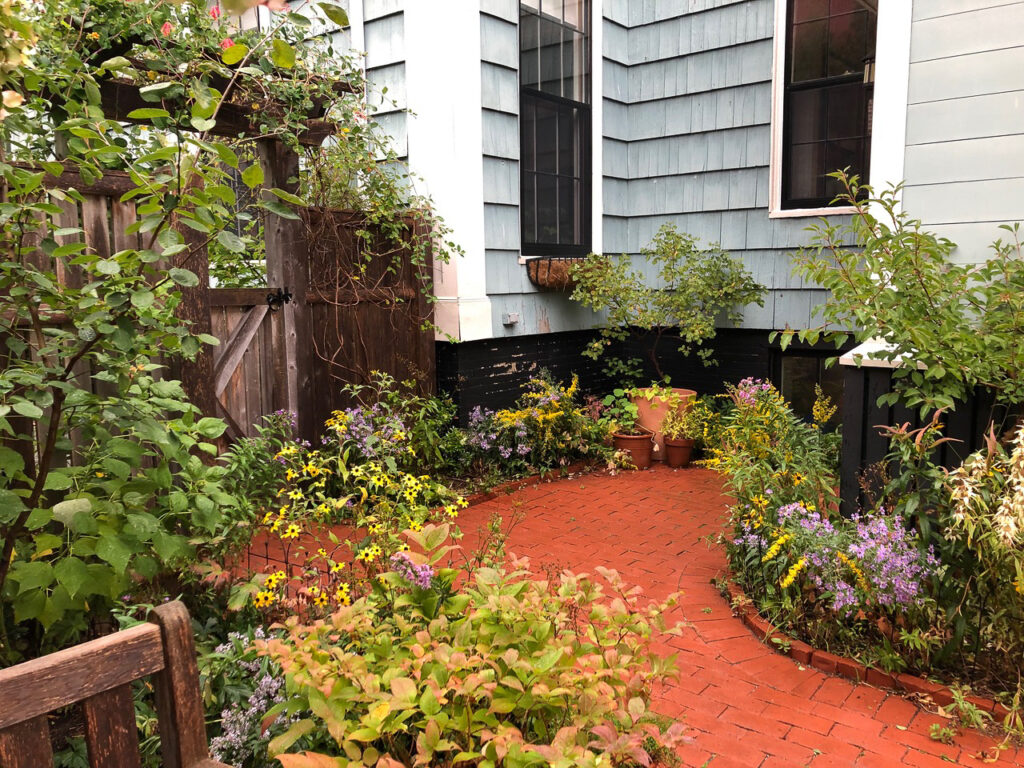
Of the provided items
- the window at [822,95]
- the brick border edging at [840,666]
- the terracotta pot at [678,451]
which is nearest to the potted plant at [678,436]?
the terracotta pot at [678,451]

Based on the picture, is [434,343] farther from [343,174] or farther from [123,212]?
[123,212]

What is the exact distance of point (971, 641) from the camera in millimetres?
2871

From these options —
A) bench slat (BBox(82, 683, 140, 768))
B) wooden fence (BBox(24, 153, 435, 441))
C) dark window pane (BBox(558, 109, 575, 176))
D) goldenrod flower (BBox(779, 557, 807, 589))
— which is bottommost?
goldenrod flower (BBox(779, 557, 807, 589))

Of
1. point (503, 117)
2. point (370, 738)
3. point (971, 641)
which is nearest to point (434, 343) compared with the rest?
point (503, 117)

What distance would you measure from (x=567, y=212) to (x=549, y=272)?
758mm

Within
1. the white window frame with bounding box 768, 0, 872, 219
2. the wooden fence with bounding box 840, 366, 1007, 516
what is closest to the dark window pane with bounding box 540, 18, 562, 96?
the white window frame with bounding box 768, 0, 872, 219

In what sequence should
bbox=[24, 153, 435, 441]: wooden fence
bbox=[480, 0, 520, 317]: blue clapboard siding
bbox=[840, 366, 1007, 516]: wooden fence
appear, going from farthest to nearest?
1. bbox=[480, 0, 520, 317]: blue clapboard siding
2. bbox=[24, 153, 435, 441]: wooden fence
3. bbox=[840, 366, 1007, 516]: wooden fence

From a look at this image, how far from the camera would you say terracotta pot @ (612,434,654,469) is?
6.34 meters

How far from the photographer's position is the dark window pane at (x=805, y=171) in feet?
20.6

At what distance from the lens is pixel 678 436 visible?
637 cm

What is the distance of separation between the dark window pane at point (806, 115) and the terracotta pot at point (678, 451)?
2.69 meters

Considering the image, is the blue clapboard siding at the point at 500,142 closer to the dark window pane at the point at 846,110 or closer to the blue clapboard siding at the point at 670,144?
the blue clapboard siding at the point at 670,144

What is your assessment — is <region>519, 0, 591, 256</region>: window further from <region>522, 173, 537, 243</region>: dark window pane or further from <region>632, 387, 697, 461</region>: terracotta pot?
<region>632, 387, 697, 461</region>: terracotta pot

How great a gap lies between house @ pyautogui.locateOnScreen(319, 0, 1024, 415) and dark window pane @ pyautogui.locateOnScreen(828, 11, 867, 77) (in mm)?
11
